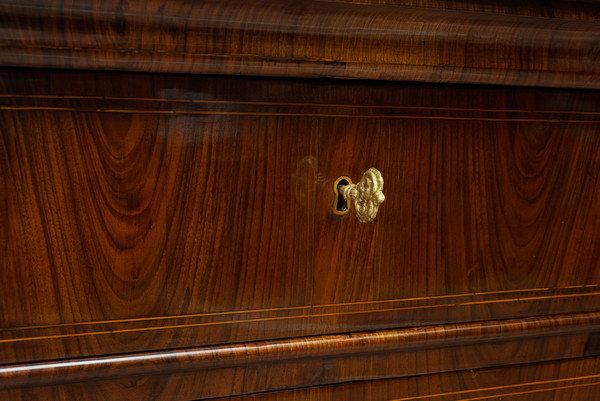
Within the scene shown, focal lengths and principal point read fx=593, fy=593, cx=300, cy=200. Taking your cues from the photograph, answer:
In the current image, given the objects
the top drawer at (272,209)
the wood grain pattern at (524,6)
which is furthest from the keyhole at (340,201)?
the wood grain pattern at (524,6)

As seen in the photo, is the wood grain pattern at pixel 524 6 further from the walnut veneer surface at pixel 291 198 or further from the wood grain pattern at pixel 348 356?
the wood grain pattern at pixel 348 356

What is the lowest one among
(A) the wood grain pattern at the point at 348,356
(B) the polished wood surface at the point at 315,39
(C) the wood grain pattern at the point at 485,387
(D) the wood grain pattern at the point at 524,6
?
(C) the wood grain pattern at the point at 485,387

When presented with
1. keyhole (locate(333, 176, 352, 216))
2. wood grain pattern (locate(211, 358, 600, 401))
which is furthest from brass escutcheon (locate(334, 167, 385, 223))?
wood grain pattern (locate(211, 358, 600, 401))

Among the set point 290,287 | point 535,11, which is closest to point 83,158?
point 290,287

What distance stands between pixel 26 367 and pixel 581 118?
44 cm

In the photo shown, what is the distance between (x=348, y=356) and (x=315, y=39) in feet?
0.77

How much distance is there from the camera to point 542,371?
509mm

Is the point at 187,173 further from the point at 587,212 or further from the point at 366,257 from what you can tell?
the point at 587,212

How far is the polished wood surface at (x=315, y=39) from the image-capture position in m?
0.33

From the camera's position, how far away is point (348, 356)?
453mm

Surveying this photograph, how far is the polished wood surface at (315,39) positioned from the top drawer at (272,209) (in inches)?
0.8

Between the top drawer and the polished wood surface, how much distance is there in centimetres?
2

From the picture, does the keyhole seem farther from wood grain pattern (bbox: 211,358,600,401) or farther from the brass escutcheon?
wood grain pattern (bbox: 211,358,600,401)

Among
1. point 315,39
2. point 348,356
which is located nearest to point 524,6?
point 315,39
